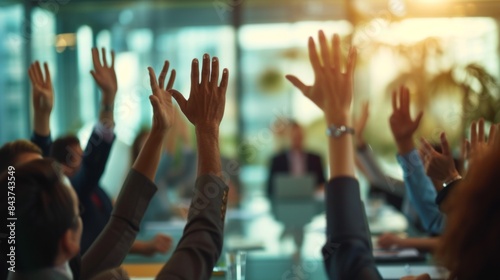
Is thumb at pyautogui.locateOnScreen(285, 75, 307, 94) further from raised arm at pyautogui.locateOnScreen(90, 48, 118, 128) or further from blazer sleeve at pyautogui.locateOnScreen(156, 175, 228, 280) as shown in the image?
raised arm at pyautogui.locateOnScreen(90, 48, 118, 128)

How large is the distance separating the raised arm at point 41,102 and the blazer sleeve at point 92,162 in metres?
0.15

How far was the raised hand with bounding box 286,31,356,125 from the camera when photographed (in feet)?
5.89

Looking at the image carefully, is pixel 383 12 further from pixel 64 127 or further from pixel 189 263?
pixel 189 263

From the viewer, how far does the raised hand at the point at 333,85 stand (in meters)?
1.80

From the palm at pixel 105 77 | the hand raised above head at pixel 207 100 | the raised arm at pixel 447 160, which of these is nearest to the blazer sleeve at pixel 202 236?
the hand raised above head at pixel 207 100

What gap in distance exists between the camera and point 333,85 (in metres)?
1.82

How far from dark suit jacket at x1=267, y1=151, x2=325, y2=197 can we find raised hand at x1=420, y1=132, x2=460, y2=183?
4.95m

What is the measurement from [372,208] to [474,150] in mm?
3004

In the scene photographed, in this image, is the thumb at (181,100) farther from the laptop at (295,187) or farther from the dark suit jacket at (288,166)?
the dark suit jacket at (288,166)

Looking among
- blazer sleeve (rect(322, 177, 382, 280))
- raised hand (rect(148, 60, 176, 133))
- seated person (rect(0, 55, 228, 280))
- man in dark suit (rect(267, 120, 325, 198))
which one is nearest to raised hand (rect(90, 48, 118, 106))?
raised hand (rect(148, 60, 176, 133))

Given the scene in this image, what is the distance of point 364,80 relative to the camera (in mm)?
8789

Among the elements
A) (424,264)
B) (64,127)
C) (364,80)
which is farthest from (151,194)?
(64,127)

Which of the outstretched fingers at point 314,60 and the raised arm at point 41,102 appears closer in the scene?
the outstretched fingers at point 314,60

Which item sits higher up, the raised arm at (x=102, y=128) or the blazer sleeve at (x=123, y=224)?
the raised arm at (x=102, y=128)
